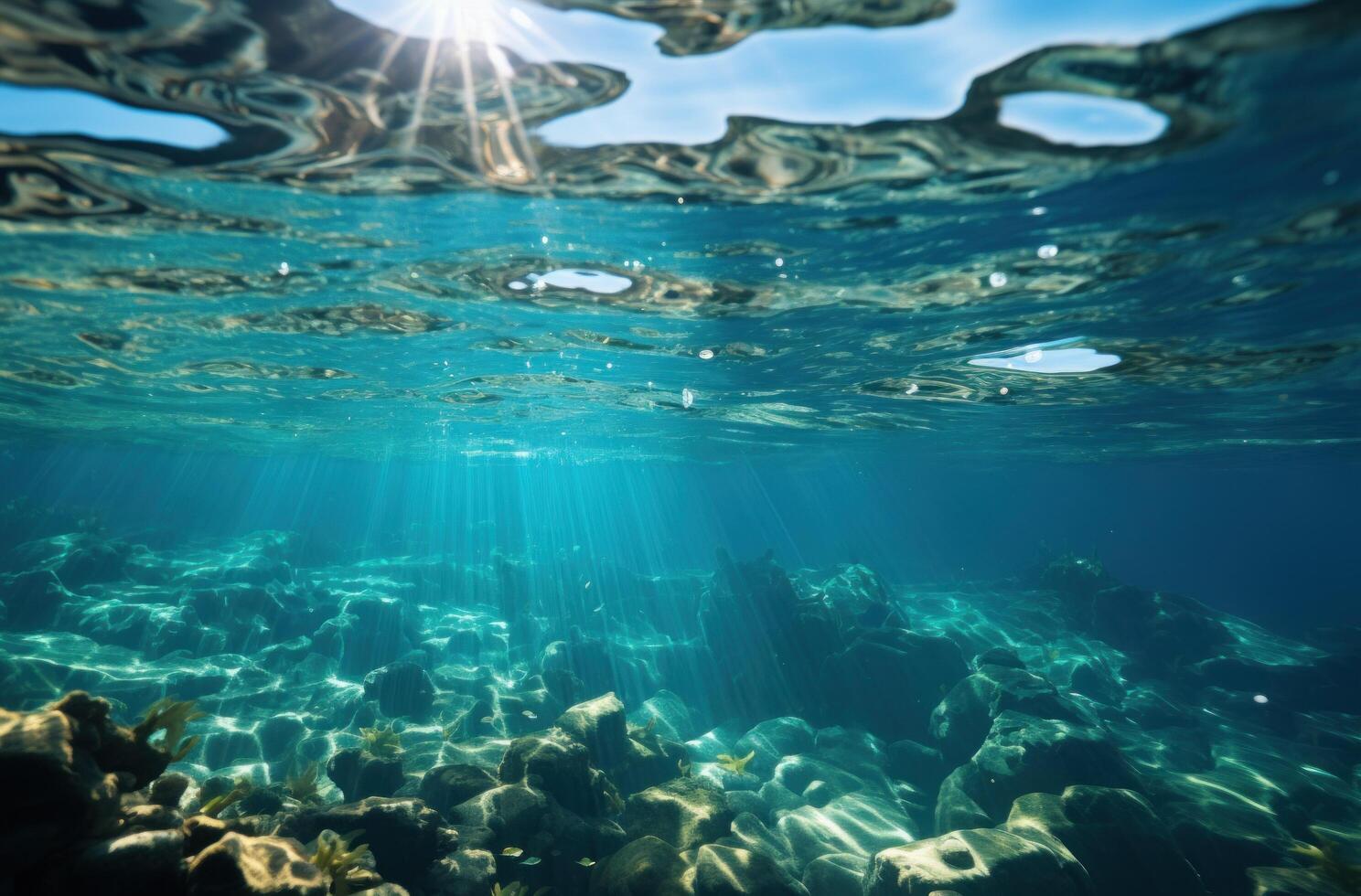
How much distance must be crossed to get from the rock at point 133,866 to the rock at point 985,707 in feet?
54.6

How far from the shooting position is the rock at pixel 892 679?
1817 cm

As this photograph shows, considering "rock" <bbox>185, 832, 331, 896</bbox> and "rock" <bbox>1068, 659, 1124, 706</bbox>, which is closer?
"rock" <bbox>185, 832, 331, 896</bbox>

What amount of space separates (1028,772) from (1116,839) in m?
2.52

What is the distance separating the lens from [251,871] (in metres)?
4.54

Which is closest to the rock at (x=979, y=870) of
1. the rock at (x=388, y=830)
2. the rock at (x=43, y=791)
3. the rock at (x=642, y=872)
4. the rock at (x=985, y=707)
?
the rock at (x=642, y=872)

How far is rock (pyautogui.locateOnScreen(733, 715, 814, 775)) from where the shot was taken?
52.3 ft

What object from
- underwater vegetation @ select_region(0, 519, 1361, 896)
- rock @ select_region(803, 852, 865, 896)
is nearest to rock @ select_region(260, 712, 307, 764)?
underwater vegetation @ select_region(0, 519, 1361, 896)

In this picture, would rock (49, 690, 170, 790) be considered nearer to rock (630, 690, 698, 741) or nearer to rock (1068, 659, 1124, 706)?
rock (630, 690, 698, 741)

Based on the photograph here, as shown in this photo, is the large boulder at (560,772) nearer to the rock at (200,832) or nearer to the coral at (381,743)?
the coral at (381,743)

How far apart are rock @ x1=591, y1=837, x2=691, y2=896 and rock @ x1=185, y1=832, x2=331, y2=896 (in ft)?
14.3

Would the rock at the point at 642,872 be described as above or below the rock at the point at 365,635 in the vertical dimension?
above

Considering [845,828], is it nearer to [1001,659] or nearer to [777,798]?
[777,798]

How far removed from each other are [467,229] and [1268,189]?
10760mm

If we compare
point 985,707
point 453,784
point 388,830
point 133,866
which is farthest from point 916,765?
point 133,866
